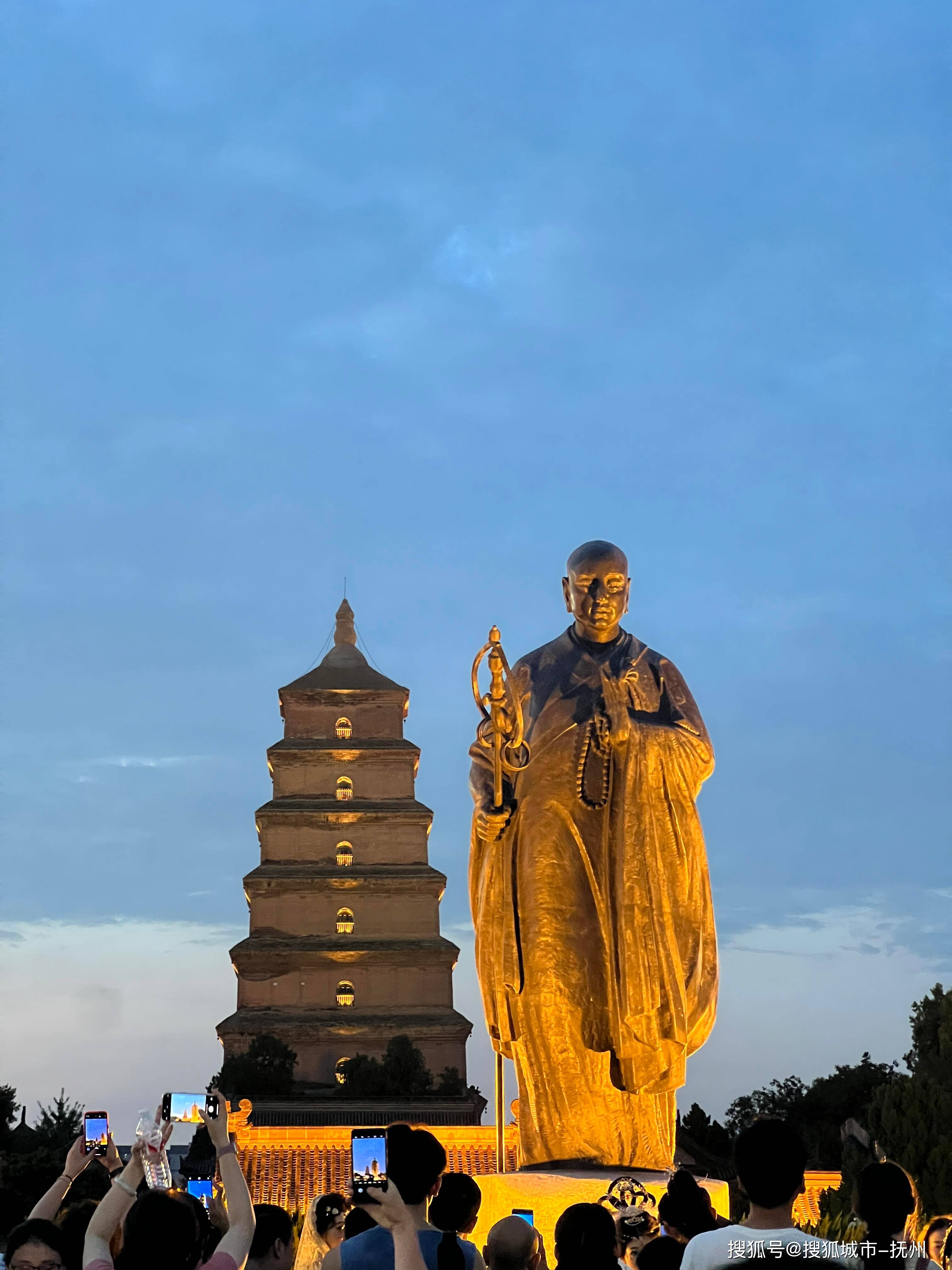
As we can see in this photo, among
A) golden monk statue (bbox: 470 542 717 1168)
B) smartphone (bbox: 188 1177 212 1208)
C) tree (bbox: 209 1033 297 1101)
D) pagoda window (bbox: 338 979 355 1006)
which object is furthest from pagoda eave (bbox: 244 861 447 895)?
smartphone (bbox: 188 1177 212 1208)

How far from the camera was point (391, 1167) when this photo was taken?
303 centimetres

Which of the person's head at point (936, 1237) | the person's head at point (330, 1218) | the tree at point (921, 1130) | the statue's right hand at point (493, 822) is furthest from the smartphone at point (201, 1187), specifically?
the tree at point (921, 1130)

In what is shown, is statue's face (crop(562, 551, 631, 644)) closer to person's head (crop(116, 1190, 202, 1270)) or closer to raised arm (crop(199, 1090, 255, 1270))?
raised arm (crop(199, 1090, 255, 1270))

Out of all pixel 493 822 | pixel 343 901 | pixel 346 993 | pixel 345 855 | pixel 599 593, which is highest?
pixel 345 855

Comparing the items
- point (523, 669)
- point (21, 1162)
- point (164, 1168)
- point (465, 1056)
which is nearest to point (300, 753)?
point (465, 1056)

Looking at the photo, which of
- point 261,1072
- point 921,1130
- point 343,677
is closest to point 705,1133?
point 921,1130

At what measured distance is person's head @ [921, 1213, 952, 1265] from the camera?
13.4ft

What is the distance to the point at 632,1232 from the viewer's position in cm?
456

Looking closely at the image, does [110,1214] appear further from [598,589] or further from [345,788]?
[345,788]

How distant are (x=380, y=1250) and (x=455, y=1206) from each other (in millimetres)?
655

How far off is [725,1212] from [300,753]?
3816cm

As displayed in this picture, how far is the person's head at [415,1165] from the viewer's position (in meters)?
3.02

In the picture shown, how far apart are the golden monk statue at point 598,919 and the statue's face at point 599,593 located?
264mm

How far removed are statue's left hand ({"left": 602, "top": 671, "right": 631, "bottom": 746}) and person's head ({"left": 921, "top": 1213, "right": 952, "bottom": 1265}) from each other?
156 inches
